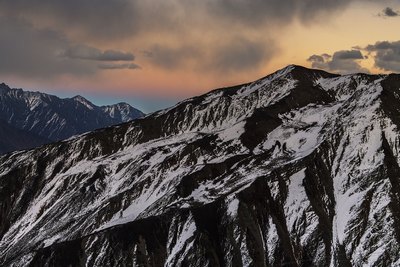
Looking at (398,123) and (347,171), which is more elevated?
(398,123)

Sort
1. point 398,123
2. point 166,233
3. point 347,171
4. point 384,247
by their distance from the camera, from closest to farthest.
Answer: point 384,247 → point 166,233 → point 347,171 → point 398,123

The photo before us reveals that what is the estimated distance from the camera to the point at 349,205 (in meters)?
159

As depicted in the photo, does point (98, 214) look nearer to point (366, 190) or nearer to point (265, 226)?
point (265, 226)

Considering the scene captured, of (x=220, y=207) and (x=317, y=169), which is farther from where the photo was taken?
(x=317, y=169)

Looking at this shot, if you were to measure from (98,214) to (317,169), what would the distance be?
76432 mm

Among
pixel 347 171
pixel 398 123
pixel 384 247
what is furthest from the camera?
pixel 398 123

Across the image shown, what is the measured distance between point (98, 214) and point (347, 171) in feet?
279

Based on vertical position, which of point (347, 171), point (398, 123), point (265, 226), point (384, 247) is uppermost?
point (398, 123)

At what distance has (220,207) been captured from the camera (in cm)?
15700

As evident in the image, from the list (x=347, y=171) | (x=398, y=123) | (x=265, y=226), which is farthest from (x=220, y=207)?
(x=398, y=123)

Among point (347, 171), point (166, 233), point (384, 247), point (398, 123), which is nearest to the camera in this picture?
point (384, 247)

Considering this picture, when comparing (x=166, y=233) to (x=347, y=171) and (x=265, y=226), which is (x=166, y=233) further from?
(x=347, y=171)

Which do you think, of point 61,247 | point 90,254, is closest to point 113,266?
point 90,254

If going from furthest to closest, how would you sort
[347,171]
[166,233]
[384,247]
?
[347,171] < [166,233] < [384,247]
